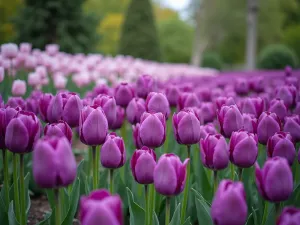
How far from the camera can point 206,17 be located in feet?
84.5

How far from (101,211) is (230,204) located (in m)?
0.37

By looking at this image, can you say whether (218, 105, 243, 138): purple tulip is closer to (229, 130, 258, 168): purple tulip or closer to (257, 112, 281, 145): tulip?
(257, 112, 281, 145): tulip

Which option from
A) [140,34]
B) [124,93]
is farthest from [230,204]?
[140,34]

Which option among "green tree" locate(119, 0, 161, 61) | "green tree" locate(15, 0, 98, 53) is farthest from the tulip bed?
"green tree" locate(119, 0, 161, 61)

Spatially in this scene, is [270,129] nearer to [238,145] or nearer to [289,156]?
[289,156]

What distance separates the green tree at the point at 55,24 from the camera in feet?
39.3

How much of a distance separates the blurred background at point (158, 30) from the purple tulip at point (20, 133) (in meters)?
11.0

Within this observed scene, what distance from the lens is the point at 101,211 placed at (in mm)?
820

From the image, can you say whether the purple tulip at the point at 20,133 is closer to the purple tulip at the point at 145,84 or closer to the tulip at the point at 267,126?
the tulip at the point at 267,126

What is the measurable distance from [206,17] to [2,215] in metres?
25.7

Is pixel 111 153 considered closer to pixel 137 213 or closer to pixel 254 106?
Answer: pixel 137 213

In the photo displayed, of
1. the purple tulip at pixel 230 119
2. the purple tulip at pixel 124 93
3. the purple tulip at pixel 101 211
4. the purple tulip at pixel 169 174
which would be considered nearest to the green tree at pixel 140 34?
the purple tulip at pixel 124 93

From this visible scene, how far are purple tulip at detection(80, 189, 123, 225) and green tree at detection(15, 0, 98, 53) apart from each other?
11.6 meters

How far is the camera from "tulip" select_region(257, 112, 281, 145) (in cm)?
163
